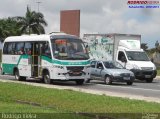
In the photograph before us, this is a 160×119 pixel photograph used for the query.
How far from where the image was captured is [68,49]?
27906 mm

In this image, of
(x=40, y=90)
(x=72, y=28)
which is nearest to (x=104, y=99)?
(x=40, y=90)

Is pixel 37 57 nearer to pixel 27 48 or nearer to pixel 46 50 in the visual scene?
pixel 46 50

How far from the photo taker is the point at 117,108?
→ 1519 cm

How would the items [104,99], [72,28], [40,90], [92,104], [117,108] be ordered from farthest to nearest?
[72,28] < [40,90] < [104,99] < [92,104] < [117,108]

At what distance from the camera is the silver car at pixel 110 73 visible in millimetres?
29750

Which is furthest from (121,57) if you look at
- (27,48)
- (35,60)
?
(35,60)

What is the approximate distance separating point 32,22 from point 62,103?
67.1 m

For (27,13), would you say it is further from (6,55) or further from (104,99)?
(104,99)

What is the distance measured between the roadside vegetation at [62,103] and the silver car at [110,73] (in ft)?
29.7

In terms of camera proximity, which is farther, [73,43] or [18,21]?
[18,21]

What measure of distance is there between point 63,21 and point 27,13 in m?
19.0

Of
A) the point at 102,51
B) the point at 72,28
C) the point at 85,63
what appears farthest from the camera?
the point at 72,28

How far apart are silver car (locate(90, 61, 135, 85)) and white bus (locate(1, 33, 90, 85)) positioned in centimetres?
180

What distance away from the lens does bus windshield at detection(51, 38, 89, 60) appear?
2781 centimetres
